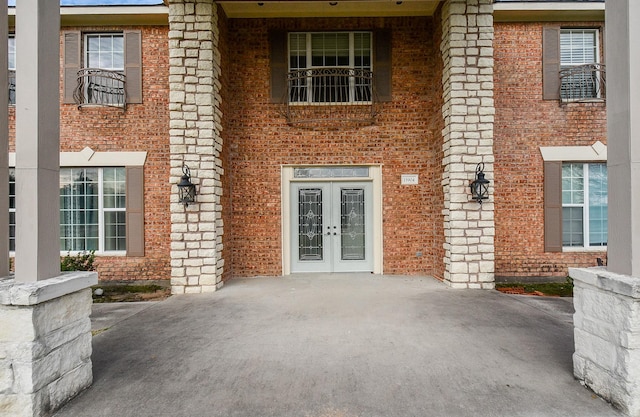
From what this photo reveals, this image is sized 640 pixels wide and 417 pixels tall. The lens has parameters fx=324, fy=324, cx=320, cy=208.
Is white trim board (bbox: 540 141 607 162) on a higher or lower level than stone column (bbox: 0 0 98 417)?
higher

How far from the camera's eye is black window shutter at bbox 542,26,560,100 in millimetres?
6977

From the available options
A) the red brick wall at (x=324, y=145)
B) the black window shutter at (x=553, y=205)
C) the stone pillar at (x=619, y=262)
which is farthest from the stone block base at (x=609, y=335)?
the black window shutter at (x=553, y=205)

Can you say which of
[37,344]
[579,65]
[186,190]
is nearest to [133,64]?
[186,190]

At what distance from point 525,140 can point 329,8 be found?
5.01 metres

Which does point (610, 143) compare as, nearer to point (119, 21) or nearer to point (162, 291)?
point (162, 291)

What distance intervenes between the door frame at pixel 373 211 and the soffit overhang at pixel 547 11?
4129 mm

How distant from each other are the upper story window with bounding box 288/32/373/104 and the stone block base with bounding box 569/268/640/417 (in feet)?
17.7

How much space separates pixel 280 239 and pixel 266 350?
12.1 ft

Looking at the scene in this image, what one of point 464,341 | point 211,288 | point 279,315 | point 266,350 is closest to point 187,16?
point 211,288

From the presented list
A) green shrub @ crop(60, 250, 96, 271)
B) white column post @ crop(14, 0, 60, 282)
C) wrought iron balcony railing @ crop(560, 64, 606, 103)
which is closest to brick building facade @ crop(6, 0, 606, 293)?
wrought iron balcony railing @ crop(560, 64, 606, 103)

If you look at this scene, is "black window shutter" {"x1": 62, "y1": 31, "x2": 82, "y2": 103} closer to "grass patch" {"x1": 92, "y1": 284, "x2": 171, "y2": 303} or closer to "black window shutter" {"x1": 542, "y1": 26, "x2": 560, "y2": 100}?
"grass patch" {"x1": 92, "y1": 284, "x2": 171, "y2": 303}

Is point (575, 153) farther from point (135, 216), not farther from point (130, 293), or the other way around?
point (130, 293)

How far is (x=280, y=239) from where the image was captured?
694 centimetres

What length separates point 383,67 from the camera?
6895 millimetres
